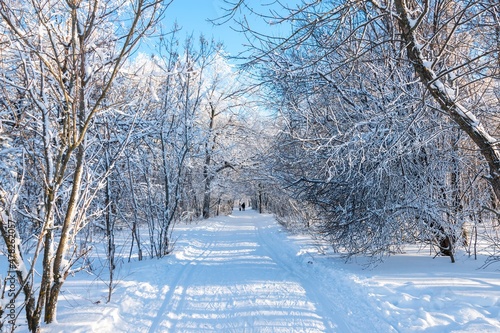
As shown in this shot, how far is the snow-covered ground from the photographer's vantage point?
4.20 metres

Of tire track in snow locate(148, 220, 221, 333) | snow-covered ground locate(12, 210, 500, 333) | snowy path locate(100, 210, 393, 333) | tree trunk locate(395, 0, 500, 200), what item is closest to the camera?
tree trunk locate(395, 0, 500, 200)

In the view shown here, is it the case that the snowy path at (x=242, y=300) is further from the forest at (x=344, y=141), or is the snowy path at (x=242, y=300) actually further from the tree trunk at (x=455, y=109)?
the tree trunk at (x=455, y=109)

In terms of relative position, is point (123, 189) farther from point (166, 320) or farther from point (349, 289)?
point (349, 289)

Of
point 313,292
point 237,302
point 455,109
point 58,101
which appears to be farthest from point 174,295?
point 455,109

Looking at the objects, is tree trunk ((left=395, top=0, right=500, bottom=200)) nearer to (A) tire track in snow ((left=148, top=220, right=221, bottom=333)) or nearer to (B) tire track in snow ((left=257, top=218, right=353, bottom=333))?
(B) tire track in snow ((left=257, top=218, right=353, bottom=333))

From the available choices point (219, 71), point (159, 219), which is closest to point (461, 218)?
point (159, 219)

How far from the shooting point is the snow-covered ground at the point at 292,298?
420cm

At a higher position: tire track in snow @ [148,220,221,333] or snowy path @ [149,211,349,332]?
tire track in snow @ [148,220,221,333]

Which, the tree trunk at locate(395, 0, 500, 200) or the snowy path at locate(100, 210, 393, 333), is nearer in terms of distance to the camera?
the tree trunk at locate(395, 0, 500, 200)

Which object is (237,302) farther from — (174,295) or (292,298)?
(174,295)

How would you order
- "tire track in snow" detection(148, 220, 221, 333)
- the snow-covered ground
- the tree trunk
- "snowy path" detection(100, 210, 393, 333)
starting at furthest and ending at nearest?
"tire track in snow" detection(148, 220, 221, 333), "snowy path" detection(100, 210, 393, 333), the snow-covered ground, the tree trunk

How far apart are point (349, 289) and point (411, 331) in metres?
1.91

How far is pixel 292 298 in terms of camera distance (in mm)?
5461

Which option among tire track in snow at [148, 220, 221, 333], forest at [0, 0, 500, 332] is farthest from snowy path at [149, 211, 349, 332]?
forest at [0, 0, 500, 332]
